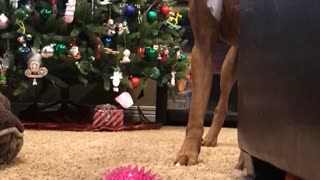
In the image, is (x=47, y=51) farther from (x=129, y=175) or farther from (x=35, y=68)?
(x=129, y=175)

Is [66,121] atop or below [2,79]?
below

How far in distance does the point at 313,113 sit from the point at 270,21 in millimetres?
256

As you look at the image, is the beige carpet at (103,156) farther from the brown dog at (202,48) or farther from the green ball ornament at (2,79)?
the green ball ornament at (2,79)

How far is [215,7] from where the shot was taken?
155 cm

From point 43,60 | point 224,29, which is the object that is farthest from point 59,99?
point 224,29

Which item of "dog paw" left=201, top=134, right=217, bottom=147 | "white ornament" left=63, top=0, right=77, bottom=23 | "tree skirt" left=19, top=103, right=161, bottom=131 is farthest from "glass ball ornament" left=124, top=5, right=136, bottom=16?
"dog paw" left=201, top=134, right=217, bottom=147

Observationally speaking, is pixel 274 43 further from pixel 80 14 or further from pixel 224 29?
pixel 80 14

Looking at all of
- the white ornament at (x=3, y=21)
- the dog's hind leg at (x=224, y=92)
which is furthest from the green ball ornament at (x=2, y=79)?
the dog's hind leg at (x=224, y=92)

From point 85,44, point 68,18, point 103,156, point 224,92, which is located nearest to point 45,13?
point 68,18

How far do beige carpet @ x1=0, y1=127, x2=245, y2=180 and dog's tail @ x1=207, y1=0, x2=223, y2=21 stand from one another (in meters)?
0.40

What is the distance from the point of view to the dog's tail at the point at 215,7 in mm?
1549

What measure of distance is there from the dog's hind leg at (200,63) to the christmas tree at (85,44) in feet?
2.98

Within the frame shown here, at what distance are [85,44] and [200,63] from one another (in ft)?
3.29

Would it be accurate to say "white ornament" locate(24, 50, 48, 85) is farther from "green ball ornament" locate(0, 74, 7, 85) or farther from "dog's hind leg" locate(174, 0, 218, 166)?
"dog's hind leg" locate(174, 0, 218, 166)
